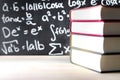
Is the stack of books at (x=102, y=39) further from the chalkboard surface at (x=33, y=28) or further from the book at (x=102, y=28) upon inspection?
the chalkboard surface at (x=33, y=28)

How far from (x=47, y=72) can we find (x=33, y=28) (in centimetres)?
45

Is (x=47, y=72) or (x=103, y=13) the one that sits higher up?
(x=103, y=13)

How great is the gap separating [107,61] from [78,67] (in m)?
0.14

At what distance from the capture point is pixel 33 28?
1.30 metres

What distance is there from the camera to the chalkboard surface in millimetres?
1294

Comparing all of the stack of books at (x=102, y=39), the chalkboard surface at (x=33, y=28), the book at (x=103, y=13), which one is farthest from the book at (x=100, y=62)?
the chalkboard surface at (x=33, y=28)

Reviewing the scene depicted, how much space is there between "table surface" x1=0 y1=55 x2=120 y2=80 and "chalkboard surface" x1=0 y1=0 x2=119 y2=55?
226 mm

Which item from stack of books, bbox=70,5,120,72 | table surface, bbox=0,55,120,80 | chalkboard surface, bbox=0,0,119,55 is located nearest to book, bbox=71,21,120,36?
stack of books, bbox=70,5,120,72

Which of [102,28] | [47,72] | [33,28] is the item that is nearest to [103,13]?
[102,28]

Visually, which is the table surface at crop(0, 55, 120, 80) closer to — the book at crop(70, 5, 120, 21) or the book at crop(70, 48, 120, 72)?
the book at crop(70, 48, 120, 72)

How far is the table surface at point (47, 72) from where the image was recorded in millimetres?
791

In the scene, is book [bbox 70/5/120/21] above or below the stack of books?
above

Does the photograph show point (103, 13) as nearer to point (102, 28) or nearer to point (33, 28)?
point (102, 28)

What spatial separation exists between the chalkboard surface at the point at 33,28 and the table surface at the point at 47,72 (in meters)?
0.23
